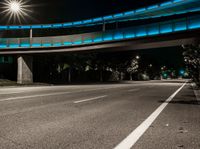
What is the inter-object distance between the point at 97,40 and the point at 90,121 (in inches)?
1180

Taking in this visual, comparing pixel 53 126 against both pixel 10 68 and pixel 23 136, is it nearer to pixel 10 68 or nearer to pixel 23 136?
pixel 23 136

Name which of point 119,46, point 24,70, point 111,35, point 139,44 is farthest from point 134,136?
point 24,70

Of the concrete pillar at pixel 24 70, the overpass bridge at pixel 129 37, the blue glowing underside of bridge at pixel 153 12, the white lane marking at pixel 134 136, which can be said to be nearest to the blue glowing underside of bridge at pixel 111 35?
the overpass bridge at pixel 129 37

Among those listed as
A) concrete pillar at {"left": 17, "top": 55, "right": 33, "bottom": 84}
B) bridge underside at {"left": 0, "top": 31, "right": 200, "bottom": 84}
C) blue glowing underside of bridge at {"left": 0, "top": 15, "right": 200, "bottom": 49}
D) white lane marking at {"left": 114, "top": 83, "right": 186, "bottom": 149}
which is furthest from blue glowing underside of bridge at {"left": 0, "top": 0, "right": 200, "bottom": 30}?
white lane marking at {"left": 114, "top": 83, "right": 186, "bottom": 149}

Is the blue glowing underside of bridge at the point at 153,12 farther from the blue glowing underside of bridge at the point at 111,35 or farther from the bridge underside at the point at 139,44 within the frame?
the bridge underside at the point at 139,44

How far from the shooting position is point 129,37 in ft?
103

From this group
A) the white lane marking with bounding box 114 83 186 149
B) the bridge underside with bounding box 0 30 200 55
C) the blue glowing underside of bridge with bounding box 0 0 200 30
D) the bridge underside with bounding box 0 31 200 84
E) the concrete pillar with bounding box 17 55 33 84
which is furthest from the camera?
the concrete pillar with bounding box 17 55 33 84

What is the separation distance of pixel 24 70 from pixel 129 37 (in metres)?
21.5

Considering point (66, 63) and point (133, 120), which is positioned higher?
point (66, 63)

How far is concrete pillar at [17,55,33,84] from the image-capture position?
38.1 meters

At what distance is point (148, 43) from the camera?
30.2 metres

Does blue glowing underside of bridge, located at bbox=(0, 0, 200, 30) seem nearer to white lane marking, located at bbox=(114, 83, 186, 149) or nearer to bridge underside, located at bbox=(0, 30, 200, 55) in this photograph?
bridge underside, located at bbox=(0, 30, 200, 55)

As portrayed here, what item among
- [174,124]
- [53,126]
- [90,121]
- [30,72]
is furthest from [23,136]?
[30,72]

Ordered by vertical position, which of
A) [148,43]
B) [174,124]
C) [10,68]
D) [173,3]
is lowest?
[174,124]
